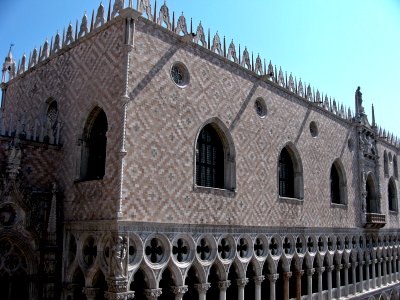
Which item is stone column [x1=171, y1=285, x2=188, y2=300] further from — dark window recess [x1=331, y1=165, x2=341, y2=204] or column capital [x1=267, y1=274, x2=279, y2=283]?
dark window recess [x1=331, y1=165, x2=341, y2=204]

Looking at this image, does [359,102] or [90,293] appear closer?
[90,293]

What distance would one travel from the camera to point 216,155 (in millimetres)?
13016

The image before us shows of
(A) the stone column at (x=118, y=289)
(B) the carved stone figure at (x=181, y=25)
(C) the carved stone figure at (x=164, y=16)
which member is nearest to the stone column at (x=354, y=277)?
(A) the stone column at (x=118, y=289)

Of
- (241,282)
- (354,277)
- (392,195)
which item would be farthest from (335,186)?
(241,282)

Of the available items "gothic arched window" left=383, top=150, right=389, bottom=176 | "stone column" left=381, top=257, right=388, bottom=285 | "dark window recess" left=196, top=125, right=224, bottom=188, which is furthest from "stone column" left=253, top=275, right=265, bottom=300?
"gothic arched window" left=383, top=150, right=389, bottom=176

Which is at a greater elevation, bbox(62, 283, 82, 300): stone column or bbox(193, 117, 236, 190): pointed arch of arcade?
bbox(193, 117, 236, 190): pointed arch of arcade

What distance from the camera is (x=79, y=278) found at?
1092 centimetres

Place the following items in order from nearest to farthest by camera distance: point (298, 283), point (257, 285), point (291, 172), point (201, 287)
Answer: point (201, 287), point (257, 285), point (298, 283), point (291, 172)

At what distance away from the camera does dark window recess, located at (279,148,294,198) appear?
15716mm

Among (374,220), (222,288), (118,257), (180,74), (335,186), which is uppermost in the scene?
(180,74)

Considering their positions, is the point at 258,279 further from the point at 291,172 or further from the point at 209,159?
the point at 291,172

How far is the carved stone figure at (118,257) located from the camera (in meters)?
9.37

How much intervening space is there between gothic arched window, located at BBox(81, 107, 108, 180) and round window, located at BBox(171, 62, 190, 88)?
2.13 meters

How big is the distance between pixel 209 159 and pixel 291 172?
189 inches
